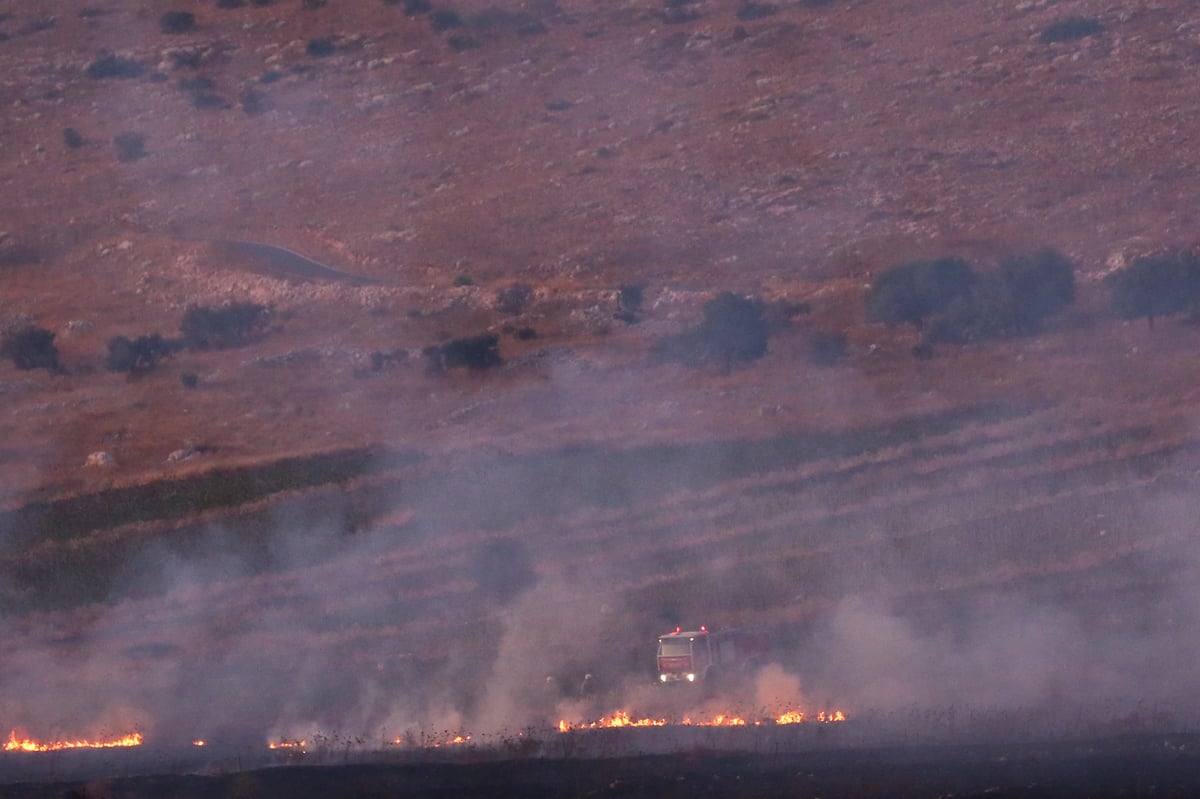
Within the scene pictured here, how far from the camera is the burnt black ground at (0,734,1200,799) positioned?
13977 millimetres

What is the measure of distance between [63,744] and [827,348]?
14.9m

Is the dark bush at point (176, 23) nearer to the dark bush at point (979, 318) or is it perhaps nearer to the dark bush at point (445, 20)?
the dark bush at point (445, 20)

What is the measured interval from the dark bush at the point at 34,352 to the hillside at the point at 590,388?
0.80 ft

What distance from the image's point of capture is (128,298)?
1272 inches

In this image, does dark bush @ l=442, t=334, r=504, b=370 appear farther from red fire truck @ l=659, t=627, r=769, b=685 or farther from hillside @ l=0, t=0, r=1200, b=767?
red fire truck @ l=659, t=627, r=769, b=685

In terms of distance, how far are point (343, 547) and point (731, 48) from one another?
84.5 ft

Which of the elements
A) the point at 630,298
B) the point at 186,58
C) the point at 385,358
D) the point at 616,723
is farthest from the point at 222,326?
the point at 186,58

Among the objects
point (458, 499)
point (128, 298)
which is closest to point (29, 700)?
point (458, 499)

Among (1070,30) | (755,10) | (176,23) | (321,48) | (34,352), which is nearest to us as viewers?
(34,352)

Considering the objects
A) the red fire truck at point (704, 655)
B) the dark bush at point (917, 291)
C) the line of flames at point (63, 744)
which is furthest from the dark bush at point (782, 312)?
the line of flames at point (63, 744)

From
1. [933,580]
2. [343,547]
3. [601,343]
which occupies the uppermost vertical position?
[601,343]

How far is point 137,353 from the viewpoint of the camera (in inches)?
1141

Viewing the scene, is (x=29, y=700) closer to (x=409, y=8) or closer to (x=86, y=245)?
(x=86, y=245)

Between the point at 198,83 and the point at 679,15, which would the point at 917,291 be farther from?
the point at 198,83
